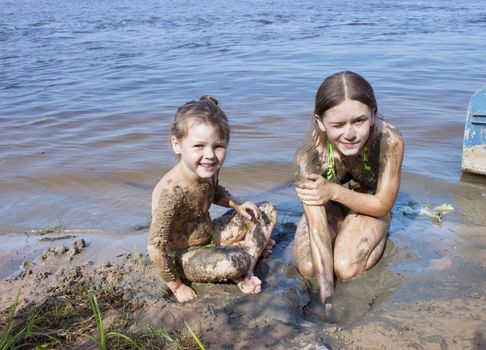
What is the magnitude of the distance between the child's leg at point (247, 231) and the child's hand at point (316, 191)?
13.8 inches

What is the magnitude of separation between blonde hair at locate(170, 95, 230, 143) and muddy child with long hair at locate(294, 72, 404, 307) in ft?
1.92

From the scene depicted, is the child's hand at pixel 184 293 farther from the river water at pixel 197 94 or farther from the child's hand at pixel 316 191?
the river water at pixel 197 94

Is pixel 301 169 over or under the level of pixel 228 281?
over

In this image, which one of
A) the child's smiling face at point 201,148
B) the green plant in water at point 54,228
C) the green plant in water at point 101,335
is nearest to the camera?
the green plant in water at point 101,335

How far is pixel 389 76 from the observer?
8633 mm

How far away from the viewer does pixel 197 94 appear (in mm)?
Result: 8023

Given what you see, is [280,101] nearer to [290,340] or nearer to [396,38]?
[290,340]

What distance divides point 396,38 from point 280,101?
629cm

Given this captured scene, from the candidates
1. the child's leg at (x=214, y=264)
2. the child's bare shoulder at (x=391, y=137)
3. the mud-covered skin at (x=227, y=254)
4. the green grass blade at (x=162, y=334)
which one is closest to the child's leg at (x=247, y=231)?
the mud-covered skin at (x=227, y=254)

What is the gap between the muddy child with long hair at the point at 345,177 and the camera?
2.86m

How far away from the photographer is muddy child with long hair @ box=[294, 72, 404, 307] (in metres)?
2.86

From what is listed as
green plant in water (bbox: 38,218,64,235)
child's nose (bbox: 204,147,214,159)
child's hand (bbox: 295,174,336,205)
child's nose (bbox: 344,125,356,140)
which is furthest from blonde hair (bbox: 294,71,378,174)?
green plant in water (bbox: 38,218,64,235)

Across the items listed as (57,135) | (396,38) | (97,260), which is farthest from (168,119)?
(396,38)

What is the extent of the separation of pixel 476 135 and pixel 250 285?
255 centimetres
